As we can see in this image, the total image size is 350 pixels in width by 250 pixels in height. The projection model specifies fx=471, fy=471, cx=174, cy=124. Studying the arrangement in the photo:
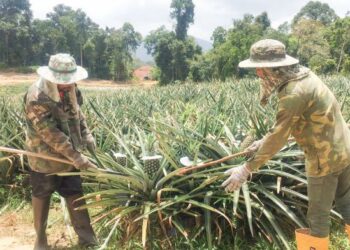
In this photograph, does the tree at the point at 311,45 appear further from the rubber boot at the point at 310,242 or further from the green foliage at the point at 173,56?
the rubber boot at the point at 310,242

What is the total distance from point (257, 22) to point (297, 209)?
52989mm

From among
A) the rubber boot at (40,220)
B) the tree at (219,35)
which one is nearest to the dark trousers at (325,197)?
the rubber boot at (40,220)

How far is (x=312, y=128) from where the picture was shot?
2.96 m

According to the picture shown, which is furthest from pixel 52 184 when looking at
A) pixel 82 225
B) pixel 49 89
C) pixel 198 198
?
pixel 198 198

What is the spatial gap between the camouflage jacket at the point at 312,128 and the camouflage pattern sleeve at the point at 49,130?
4.94 ft

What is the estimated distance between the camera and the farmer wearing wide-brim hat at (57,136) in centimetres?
372

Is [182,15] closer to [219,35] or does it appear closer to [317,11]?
[219,35]

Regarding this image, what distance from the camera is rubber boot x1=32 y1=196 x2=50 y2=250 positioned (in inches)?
160

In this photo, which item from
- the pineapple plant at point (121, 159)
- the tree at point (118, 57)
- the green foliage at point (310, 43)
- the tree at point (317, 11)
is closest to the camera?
the pineapple plant at point (121, 159)

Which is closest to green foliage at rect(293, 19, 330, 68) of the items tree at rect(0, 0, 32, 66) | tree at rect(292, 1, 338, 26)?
tree at rect(292, 1, 338, 26)

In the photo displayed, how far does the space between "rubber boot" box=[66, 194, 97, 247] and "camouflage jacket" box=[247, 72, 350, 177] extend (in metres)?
1.73

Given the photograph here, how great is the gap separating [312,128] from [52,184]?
7.45ft

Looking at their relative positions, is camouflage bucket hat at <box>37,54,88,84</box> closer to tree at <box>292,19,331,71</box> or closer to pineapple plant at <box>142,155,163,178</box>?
pineapple plant at <box>142,155,163,178</box>

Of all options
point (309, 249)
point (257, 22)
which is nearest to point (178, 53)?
point (257, 22)
